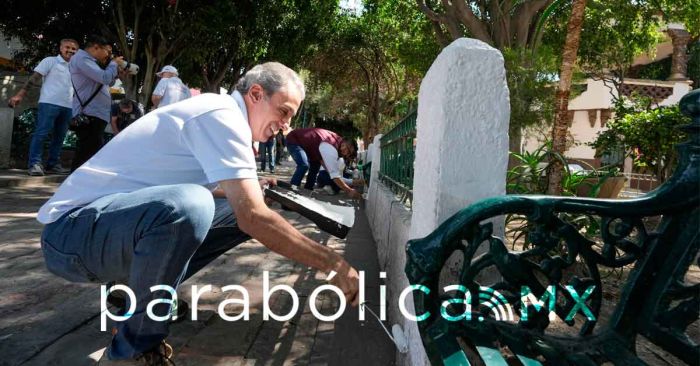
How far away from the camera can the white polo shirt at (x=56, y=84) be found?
6852mm

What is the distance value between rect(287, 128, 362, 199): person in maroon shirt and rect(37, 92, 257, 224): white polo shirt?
563cm

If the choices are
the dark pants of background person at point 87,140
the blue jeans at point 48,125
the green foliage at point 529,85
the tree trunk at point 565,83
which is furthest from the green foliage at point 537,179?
the blue jeans at point 48,125

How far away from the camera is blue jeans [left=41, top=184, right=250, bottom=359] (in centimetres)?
194

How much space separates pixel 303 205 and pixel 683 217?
1.38 m

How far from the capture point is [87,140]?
22.8 feet

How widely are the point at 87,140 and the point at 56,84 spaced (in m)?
0.79

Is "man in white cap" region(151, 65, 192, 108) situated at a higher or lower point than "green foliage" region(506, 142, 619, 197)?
higher

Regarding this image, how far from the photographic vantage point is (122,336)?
1.99 meters

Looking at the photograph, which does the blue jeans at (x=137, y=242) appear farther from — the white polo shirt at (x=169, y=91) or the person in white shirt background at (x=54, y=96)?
the white polo shirt at (x=169, y=91)

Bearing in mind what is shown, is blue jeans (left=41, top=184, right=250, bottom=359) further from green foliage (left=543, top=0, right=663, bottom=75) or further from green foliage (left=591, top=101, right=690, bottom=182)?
green foliage (left=543, top=0, right=663, bottom=75)

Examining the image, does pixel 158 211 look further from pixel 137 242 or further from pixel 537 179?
pixel 537 179

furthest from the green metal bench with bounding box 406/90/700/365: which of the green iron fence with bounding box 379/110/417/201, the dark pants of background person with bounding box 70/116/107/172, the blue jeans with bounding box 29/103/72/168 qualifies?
the blue jeans with bounding box 29/103/72/168

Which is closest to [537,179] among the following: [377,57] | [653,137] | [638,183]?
[653,137]

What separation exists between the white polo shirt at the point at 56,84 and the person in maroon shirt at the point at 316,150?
3.15m
